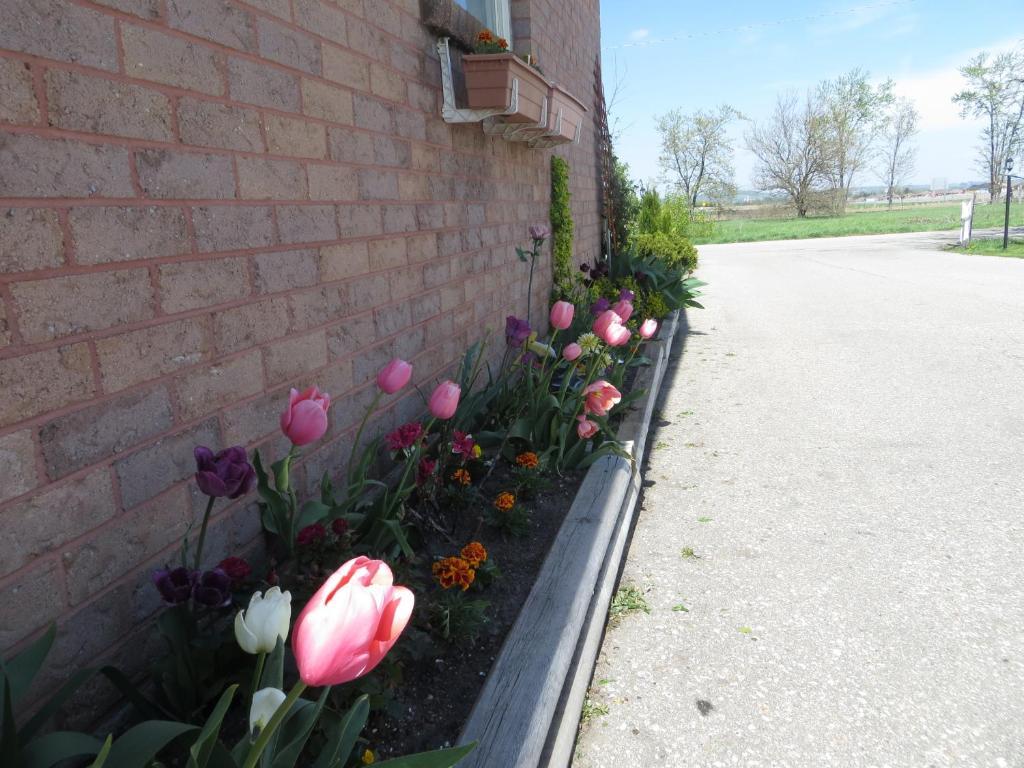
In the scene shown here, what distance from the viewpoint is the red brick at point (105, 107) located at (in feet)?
4.32

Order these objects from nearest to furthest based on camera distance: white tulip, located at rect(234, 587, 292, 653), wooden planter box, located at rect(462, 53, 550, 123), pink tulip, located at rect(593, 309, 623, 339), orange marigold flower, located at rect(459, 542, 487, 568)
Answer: white tulip, located at rect(234, 587, 292, 653)
orange marigold flower, located at rect(459, 542, 487, 568)
pink tulip, located at rect(593, 309, 623, 339)
wooden planter box, located at rect(462, 53, 550, 123)

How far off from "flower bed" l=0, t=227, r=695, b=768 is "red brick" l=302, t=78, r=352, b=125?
0.87 m

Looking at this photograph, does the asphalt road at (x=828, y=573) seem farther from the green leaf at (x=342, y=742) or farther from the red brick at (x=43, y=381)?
the red brick at (x=43, y=381)

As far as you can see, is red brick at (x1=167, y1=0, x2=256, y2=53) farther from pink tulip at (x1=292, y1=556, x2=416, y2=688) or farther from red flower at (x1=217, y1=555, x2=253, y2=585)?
pink tulip at (x1=292, y1=556, x2=416, y2=688)

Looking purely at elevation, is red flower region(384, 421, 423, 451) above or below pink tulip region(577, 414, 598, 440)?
above

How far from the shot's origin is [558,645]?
72.9 inches

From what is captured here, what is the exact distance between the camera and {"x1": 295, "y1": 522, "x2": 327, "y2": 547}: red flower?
174 cm

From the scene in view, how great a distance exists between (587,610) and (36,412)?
63.2 inches

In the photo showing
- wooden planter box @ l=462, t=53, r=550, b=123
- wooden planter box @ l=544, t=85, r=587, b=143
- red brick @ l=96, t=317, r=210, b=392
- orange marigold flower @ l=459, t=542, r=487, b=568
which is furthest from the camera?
wooden planter box @ l=544, t=85, r=587, b=143

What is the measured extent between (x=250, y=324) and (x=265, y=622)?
107cm

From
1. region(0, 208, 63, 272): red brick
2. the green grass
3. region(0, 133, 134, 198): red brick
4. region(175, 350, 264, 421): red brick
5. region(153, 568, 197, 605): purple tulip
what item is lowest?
the green grass

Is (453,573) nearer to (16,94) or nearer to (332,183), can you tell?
(332,183)

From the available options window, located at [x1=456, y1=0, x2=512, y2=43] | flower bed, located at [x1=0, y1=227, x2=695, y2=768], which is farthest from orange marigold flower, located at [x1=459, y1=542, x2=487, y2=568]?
window, located at [x1=456, y1=0, x2=512, y2=43]

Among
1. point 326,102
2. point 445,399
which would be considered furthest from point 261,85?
point 445,399
